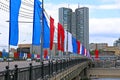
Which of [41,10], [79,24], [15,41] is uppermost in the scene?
[79,24]

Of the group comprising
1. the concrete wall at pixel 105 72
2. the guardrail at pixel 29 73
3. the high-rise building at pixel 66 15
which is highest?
the high-rise building at pixel 66 15

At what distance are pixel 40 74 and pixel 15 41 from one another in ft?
7.98

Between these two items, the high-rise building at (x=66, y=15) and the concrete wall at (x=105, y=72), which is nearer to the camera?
the high-rise building at (x=66, y=15)

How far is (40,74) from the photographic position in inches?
854

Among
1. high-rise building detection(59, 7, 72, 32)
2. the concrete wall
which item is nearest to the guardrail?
high-rise building detection(59, 7, 72, 32)

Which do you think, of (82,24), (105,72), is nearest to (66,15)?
(105,72)

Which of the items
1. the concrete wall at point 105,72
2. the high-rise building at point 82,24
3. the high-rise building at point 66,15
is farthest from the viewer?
the high-rise building at point 82,24

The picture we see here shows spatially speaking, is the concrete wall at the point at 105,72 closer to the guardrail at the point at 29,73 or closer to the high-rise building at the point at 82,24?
the high-rise building at the point at 82,24

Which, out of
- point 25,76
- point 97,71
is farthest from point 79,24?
point 25,76

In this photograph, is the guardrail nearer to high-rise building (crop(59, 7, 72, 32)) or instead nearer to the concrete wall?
high-rise building (crop(59, 7, 72, 32))

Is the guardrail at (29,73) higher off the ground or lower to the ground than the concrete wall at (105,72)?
higher

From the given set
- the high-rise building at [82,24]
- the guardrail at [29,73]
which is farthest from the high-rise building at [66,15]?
the guardrail at [29,73]

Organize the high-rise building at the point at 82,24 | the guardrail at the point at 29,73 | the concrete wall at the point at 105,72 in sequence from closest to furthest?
the guardrail at the point at 29,73
the concrete wall at the point at 105,72
the high-rise building at the point at 82,24

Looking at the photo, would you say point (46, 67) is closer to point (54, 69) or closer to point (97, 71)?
point (54, 69)
